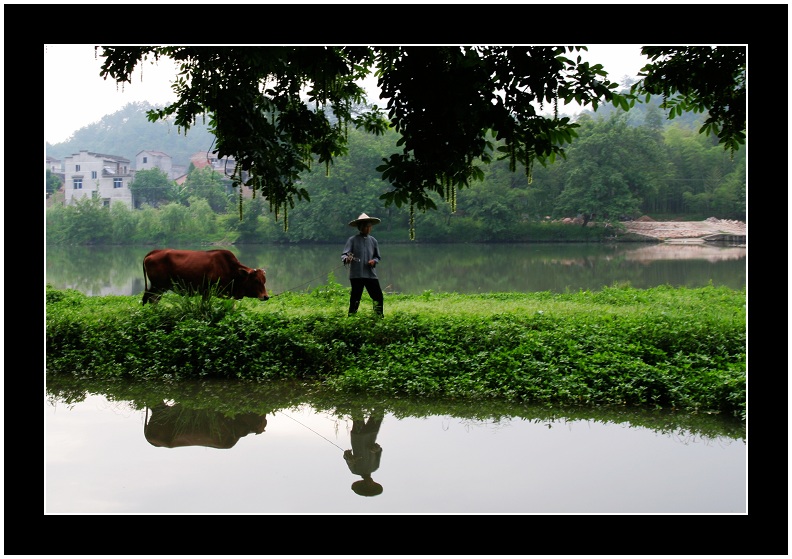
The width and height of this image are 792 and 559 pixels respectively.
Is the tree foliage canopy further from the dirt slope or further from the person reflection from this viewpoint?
the dirt slope

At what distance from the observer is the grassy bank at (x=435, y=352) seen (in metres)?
5.67

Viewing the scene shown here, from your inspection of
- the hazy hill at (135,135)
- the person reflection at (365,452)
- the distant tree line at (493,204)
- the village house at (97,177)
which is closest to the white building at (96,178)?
the village house at (97,177)

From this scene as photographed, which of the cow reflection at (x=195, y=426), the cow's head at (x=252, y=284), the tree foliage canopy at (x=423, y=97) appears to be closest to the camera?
the cow reflection at (x=195, y=426)

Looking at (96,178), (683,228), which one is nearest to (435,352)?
(683,228)

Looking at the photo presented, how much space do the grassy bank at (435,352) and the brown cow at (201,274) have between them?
1248 mm

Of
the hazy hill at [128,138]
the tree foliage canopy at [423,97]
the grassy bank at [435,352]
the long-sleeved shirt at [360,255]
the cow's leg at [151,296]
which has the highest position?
the hazy hill at [128,138]

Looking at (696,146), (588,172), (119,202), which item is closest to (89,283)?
(119,202)

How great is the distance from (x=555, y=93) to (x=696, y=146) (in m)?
34.5

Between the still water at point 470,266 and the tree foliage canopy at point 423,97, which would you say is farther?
the still water at point 470,266

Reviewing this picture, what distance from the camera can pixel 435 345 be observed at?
6629mm

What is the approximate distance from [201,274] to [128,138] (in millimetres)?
45533

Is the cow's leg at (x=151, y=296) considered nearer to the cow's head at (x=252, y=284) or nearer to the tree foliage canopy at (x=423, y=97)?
the cow's head at (x=252, y=284)

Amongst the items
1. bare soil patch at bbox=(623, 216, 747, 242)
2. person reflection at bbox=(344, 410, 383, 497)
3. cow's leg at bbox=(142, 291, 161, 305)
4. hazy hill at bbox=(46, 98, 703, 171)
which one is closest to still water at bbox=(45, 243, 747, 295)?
bare soil patch at bbox=(623, 216, 747, 242)

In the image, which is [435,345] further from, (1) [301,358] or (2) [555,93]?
(2) [555,93]
